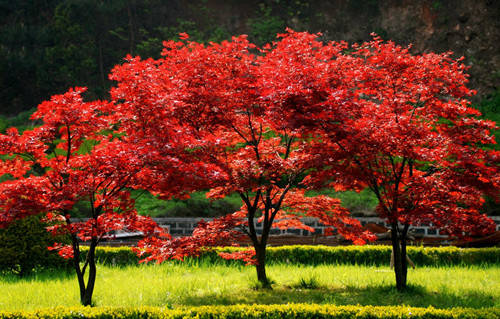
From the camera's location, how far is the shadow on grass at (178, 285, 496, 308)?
6535 millimetres

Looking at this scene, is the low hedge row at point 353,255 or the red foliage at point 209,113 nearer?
the red foliage at point 209,113

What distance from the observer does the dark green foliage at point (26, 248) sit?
361 inches

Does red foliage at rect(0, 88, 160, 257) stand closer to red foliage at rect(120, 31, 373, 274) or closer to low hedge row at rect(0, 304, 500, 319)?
red foliage at rect(120, 31, 373, 274)

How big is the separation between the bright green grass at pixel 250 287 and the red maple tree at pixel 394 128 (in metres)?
0.79

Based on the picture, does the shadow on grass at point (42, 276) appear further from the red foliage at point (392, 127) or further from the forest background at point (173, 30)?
the forest background at point (173, 30)

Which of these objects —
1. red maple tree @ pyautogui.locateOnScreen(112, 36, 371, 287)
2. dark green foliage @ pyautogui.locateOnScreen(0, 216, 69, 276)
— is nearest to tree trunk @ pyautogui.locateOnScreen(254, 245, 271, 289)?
red maple tree @ pyautogui.locateOnScreen(112, 36, 371, 287)

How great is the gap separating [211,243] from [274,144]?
2179mm

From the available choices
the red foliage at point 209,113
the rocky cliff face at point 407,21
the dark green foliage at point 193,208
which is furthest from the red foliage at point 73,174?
the rocky cliff face at point 407,21

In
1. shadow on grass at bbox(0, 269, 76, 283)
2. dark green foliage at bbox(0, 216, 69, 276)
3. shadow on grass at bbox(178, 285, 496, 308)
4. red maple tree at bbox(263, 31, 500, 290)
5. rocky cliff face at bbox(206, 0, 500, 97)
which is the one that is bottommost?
shadow on grass at bbox(178, 285, 496, 308)

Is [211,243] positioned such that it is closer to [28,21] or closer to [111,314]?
[111,314]

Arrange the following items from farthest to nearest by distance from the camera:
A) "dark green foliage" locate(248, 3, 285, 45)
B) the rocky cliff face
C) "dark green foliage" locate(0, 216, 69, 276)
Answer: "dark green foliage" locate(248, 3, 285, 45) < the rocky cliff face < "dark green foliage" locate(0, 216, 69, 276)

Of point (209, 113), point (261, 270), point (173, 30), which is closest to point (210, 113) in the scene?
point (209, 113)

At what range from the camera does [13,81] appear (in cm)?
2758

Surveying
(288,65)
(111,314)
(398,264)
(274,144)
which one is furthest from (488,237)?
(111,314)
